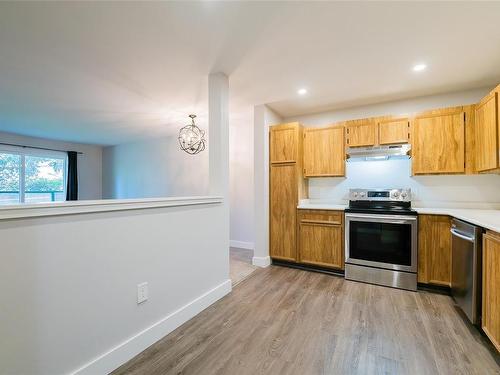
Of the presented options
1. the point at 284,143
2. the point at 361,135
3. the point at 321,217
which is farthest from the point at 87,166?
the point at 361,135

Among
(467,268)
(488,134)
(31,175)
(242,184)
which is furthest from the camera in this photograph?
(31,175)

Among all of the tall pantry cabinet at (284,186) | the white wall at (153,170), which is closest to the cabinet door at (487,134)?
the tall pantry cabinet at (284,186)

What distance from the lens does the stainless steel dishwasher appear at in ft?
5.96

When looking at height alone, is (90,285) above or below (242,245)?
above

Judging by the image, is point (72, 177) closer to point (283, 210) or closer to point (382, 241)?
point (283, 210)

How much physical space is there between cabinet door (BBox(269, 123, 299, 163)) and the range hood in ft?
2.55

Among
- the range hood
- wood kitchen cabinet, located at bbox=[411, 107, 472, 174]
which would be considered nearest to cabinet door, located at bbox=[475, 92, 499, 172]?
wood kitchen cabinet, located at bbox=[411, 107, 472, 174]

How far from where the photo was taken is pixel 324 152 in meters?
3.38

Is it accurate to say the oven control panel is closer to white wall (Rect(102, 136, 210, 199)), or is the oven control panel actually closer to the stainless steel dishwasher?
the stainless steel dishwasher

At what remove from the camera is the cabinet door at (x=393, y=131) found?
2.91 meters

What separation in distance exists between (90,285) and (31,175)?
5969 mm

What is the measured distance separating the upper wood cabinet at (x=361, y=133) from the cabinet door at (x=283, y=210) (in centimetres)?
87

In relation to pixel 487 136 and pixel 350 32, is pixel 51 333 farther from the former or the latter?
pixel 487 136

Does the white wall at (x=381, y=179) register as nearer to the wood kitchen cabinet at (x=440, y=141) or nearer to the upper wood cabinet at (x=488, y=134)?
the wood kitchen cabinet at (x=440, y=141)
